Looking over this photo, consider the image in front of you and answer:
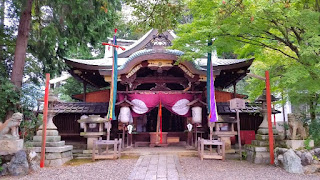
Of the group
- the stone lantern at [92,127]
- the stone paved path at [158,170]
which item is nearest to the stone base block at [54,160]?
the stone lantern at [92,127]

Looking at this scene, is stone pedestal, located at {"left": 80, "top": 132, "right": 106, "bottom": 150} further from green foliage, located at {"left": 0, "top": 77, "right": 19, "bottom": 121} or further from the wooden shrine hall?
green foliage, located at {"left": 0, "top": 77, "right": 19, "bottom": 121}

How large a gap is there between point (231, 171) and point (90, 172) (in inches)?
146

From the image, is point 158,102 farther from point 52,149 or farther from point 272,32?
point 272,32

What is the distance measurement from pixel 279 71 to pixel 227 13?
10.1 feet

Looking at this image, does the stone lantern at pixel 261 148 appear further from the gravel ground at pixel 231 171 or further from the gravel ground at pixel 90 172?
the gravel ground at pixel 90 172

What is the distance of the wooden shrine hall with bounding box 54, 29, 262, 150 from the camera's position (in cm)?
953

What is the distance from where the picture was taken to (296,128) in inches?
258

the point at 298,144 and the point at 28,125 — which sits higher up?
the point at 28,125

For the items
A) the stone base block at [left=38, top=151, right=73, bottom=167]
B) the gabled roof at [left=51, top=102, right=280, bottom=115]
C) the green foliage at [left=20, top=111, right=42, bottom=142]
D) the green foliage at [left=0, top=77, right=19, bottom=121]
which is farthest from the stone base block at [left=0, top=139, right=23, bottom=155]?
the gabled roof at [left=51, top=102, right=280, bottom=115]

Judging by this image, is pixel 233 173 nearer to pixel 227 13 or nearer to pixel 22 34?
pixel 227 13

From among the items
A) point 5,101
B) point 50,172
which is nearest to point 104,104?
point 5,101

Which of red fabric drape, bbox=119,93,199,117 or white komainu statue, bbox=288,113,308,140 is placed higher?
red fabric drape, bbox=119,93,199,117

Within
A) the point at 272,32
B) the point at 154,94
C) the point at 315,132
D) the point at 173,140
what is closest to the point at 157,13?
the point at 272,32

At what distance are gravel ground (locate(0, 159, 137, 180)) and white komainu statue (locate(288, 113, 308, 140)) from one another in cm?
462
